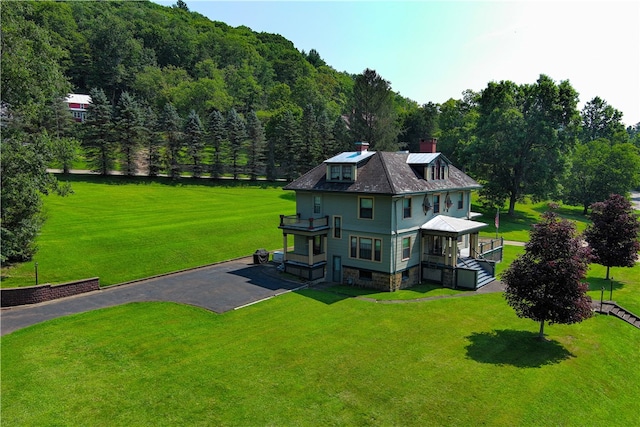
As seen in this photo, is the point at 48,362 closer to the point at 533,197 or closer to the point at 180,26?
the point at 533,197

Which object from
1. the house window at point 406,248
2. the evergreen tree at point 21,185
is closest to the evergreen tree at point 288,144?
the house window at point 406,248

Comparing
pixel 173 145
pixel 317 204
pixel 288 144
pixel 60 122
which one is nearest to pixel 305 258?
pixel 317 204

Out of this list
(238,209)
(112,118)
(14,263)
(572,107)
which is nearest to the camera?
(14,263)

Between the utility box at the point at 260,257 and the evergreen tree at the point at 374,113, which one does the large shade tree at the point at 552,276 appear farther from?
the evergreen tree at the point at 374,113

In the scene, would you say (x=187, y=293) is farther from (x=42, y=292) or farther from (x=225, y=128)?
(x=225, y=128)

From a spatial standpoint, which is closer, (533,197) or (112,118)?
(533,197)

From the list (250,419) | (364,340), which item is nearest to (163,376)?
(250,419)
